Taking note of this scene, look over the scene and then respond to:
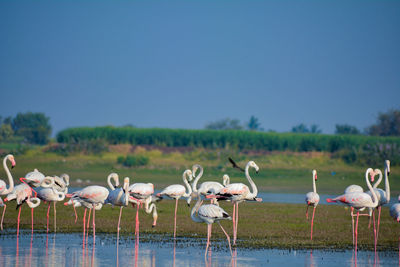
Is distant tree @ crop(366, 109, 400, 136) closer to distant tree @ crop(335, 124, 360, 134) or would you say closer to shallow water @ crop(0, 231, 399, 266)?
distant tree @ crop(335, 124, 360, 134)

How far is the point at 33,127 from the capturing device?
96812 mm

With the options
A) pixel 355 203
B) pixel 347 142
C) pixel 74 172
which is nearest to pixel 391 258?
pixel 355 203

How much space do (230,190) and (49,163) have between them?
36.7 meters

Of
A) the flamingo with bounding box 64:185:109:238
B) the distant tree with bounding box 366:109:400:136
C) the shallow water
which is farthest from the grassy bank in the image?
the distant tree with bounding box 366:109:400:136

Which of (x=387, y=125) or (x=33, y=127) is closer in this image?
(x=387, y=125)

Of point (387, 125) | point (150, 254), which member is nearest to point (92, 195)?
point (150, 254)

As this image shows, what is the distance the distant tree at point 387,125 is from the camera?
80.1 m

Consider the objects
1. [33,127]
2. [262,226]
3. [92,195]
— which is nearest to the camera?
[92,195]

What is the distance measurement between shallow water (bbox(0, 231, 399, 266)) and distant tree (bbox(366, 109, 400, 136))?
67085 mm

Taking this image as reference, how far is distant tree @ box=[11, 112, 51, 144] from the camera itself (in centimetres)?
8694

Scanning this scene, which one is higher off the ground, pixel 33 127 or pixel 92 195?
pixel 33 127

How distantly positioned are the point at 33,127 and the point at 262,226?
266 ft

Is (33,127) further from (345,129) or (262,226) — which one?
(262,226)

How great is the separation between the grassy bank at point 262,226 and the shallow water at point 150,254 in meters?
1.06
